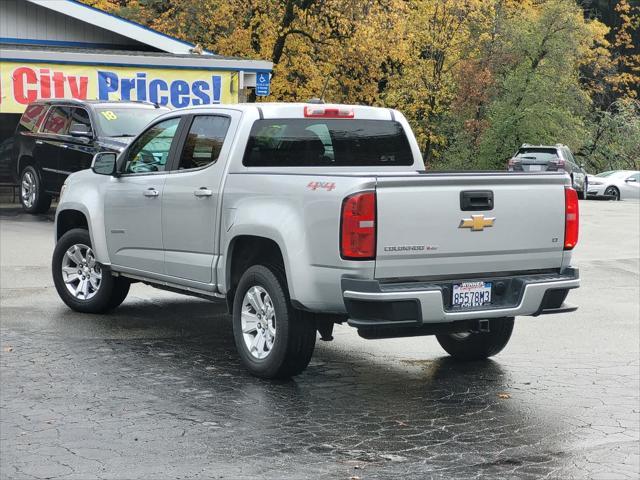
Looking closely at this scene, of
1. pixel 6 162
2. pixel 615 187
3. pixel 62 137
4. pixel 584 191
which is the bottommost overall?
pixel 615 187

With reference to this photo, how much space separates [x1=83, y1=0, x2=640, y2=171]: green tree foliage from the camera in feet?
129

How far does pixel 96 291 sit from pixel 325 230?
13.1 ft

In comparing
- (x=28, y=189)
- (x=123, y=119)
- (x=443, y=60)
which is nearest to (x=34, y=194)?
(x=28, y=189)

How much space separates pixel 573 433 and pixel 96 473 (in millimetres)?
2884

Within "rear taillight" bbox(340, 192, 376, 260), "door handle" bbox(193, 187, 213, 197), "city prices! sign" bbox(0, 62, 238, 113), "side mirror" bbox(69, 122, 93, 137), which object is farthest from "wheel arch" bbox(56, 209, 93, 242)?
"city prices! sign" bbox(0, 62, 238, 113)

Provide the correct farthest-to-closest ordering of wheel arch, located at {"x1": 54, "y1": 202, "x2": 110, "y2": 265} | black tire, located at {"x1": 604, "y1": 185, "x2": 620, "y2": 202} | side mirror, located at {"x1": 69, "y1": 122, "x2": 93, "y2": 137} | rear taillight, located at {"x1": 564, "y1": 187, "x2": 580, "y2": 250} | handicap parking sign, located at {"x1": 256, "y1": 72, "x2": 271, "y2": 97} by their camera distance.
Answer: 1. black tire, located at {"x1": 604, "y1": 185, "x2": 620, "y2": 202}
2. handicap parking sign, located at {"x1": 256, "y1": 72, "x2": 271, "y2": 97}
3. side mirror, located at {"x1": 69, "y1": 122, "x2": 93, "y2": 137}
4. wheel arch, located at {"x1": 54, "y1": 202, "x2": 110, "y2": 265}
5. rear taillight, located at {"x1": 564, "y1": 187, "x2": 580, "y2": 250}

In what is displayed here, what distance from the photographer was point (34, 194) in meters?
21.1

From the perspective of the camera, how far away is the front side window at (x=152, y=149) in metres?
9.35

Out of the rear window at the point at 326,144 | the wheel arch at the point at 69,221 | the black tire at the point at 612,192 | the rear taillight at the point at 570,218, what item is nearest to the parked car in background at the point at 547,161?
the black tire at the point at 612,192

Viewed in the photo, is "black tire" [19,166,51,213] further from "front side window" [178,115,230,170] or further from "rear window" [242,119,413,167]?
"rear window" [242,119,413,167]

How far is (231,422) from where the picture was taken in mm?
6680

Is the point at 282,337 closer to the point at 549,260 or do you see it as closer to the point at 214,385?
the point at 214,385

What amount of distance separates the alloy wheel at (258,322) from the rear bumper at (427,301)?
0.88 m

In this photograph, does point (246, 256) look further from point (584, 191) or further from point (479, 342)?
point (584, 191)
